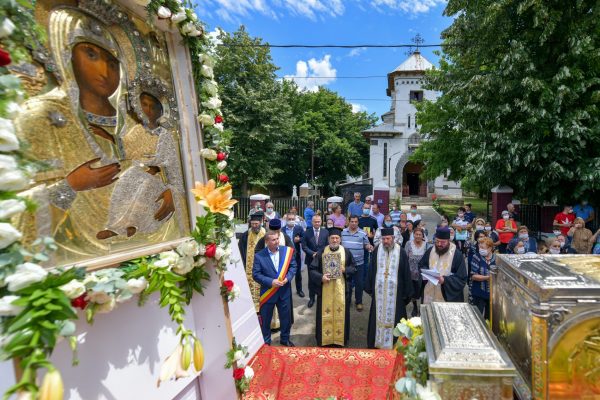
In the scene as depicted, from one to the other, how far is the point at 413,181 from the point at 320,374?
35.7m

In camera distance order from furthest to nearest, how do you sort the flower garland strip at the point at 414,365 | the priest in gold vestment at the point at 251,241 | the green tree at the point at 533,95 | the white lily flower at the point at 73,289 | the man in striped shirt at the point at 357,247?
the green tree at the point at 533,95 → the man in striped shirt at the point at 357,247 → the priest in gold vestment at the point at 251,241 → the flower garland strip at the point at 414,365 → the white lily flower at the point at 73,289

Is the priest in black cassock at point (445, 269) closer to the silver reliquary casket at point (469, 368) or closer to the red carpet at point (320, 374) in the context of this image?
the red carpet at point (320, 374)

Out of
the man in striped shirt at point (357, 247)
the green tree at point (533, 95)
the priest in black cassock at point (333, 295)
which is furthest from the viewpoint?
the green tree at point (533, 95)

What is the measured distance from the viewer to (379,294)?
215 inches

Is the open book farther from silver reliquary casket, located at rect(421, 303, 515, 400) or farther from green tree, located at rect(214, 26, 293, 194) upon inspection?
green tree, located at rect(214, 26, 293, 194)

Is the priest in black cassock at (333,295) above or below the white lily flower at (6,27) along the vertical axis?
below

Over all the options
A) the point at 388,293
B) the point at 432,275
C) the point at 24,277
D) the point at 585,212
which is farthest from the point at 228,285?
the point at 585,212

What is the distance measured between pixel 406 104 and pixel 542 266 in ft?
107

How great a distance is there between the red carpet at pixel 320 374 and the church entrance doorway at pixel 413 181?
31626 mm

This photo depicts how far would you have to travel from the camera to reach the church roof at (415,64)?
32656 mm

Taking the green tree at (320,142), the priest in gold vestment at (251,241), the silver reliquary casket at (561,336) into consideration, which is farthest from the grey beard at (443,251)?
the green tree at (320,142)

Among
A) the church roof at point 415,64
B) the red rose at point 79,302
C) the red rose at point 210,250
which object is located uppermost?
the church roof at point 415,64

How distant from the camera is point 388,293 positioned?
5.42 m

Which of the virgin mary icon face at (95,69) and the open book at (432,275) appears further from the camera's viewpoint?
the open book at (432,275)
